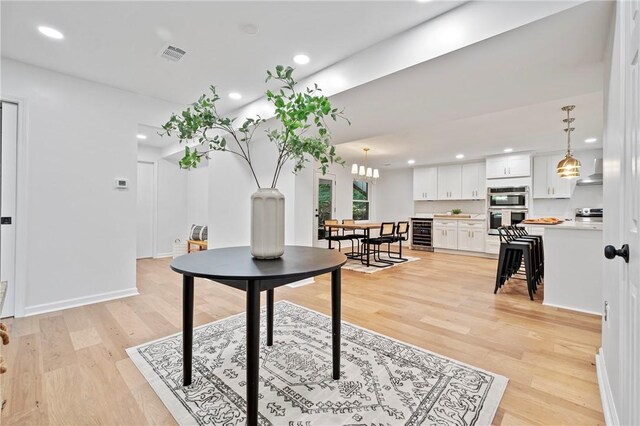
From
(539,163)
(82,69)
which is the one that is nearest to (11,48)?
(82,69)

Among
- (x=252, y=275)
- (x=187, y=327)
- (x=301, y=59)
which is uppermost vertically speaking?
(x=301, y=59)

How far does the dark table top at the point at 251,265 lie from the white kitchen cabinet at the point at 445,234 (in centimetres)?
636

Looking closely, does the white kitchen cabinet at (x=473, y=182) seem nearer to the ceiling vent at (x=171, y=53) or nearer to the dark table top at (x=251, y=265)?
the dark table top at (x=251, y=265)

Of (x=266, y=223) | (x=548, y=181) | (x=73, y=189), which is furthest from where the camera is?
(x=548, y=181)

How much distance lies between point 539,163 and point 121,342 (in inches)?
313

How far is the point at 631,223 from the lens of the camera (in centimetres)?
103

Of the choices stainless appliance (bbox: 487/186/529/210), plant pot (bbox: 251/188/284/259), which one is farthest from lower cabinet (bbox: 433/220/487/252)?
plant pot (bbox: 251/188/284/259)

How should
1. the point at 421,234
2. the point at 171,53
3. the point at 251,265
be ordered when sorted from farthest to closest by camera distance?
the point at 421,234 → the point at 171,53 → the point at 251,265

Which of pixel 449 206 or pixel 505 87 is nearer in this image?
pixel 505 87

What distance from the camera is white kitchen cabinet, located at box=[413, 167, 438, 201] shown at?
26.1 ft

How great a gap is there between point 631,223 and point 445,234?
6737mm

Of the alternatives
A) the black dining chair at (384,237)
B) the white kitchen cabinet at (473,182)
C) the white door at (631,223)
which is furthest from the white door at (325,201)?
the white door at (631,223)

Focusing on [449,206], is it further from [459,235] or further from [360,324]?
[360,324]

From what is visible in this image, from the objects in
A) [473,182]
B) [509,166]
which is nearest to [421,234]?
[473,182]
